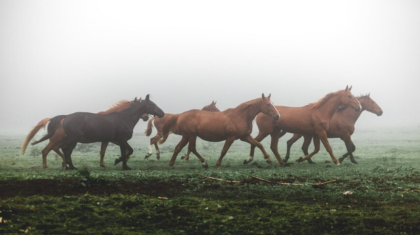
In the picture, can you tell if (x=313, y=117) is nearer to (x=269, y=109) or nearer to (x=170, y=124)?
(x=269, y=109)

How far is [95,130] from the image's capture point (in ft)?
49.3

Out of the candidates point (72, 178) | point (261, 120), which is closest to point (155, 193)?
point (72, 178)

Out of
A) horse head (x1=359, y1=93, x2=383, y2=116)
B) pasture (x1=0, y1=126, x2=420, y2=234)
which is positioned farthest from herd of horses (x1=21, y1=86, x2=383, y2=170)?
pasture (x1=0, y1=126, x2=420, y2=234)

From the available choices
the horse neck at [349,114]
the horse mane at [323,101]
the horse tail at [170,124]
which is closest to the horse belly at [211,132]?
the horse tail at [170,124]

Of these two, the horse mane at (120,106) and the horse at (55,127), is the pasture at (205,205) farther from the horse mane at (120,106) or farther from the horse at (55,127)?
the horse mane at (120,106)

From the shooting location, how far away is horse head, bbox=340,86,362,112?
16.6 m

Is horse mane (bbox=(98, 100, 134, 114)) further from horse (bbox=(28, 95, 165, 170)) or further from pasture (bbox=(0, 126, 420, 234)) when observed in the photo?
pasture (bbox=(0, 126, 420, 234))

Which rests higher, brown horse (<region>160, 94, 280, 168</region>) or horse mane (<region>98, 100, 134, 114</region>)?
horse mane (<region>98, 100, 134, 114</region>)

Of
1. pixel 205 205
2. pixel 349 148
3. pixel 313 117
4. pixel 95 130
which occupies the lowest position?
pixel 205 205

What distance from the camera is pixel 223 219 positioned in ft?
22.8

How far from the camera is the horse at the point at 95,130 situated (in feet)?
48.2

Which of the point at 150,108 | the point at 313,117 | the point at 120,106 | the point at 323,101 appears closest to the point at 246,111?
the point at 313,117

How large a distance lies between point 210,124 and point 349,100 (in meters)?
5.05

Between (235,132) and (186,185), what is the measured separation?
520 centimetres
